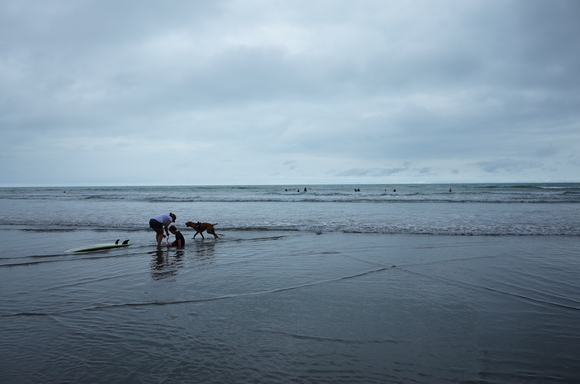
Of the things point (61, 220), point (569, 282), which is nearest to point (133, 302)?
point (569, 282)

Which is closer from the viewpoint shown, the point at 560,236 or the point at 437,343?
the point at 437,343

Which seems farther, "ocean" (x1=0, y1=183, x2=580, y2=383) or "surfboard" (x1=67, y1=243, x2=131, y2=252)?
"surfboard" (x1=67, y1=243, x2=131, y2=252)

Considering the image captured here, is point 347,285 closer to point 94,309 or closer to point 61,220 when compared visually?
point 94,309

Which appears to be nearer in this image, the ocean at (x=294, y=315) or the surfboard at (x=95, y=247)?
the ocean at (x=294, y=315)

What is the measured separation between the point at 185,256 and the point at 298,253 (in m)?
3.76

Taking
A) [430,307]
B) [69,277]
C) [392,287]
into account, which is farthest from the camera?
[69,277]

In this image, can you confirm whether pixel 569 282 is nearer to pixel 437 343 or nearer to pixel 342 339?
pixel 437 343

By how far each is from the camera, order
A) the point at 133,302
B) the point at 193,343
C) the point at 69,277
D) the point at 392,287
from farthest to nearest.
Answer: the point at 69,277
the point at 392,287
the point at 133,302
the point at 193,343

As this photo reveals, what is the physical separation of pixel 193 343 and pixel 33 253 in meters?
10.1

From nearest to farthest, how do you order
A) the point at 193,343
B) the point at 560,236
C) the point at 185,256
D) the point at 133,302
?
the point at 193,343
the point at 133,302
the point at 185,256
the point at 560,236

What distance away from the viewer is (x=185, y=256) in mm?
10562

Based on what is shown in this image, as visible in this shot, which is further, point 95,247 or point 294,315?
point 95,247

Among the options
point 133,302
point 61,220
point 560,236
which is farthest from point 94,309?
point 61,220

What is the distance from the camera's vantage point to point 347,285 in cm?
698
